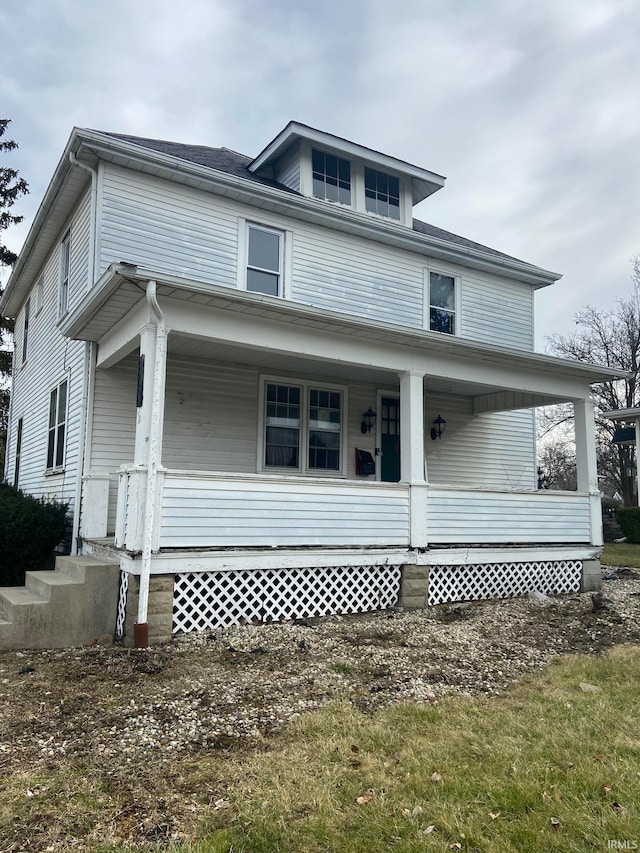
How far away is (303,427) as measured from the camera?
32.5 ft

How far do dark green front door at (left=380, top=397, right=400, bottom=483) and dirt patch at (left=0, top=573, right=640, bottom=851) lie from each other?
3.71m

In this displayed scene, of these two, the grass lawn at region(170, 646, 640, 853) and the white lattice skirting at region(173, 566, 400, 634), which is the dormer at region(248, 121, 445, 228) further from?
the grass lawn at region(170, 646, 640, 853)

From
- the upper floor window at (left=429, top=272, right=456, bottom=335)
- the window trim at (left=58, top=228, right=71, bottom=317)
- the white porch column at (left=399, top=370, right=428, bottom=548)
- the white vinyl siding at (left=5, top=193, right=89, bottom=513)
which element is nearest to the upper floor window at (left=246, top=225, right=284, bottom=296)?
the white vinyl siding at (left=5, top=193, right=89, bottom=513)

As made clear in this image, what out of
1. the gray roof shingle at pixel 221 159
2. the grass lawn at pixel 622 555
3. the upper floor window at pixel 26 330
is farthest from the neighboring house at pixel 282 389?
the grass lawn at pixel 622 555

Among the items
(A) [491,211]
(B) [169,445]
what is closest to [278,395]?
(B) [169,445]

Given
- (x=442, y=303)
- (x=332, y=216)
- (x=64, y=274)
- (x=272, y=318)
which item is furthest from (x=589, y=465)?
(x=64, y=274)

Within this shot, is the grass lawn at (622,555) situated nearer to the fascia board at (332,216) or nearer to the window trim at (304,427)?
the fascia board at (332,216)

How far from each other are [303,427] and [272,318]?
329cm

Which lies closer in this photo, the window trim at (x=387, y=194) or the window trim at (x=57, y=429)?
the window trim at (x=57, y=429)

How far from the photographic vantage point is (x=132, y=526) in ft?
19.5

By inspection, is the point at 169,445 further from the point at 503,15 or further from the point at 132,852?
the point at 503,15

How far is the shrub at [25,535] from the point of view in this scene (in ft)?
24.7

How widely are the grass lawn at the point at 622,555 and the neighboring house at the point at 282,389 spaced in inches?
101

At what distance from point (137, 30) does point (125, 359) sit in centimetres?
543
